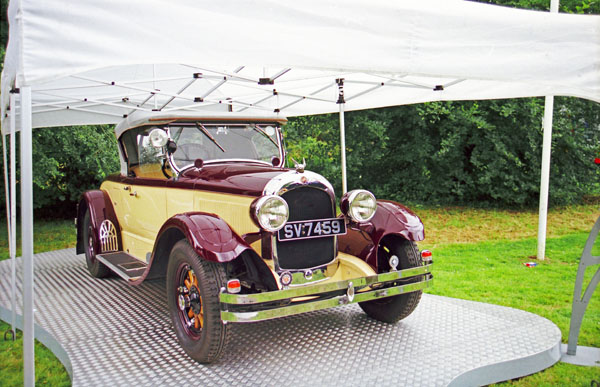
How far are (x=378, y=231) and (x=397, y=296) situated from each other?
1.92 ft

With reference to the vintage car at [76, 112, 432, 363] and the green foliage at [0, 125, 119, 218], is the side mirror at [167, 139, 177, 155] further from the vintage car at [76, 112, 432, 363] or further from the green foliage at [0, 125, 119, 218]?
the green foliage at [0, 125, 119, 218]

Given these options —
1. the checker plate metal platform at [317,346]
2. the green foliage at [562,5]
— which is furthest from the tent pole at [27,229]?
the green foliage at [562,5]

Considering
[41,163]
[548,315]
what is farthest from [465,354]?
[41,163]

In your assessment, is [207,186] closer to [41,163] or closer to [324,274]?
[324,274]

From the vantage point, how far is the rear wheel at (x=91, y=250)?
19.3 ft

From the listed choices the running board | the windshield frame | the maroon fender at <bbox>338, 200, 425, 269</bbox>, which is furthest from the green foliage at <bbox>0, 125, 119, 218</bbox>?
the maroon fender at <bbox>338, 200, 425, 269</bbox>

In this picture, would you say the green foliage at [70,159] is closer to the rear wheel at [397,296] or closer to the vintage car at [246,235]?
the vintage car at [246,235]

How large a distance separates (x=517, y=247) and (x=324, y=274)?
5517mm

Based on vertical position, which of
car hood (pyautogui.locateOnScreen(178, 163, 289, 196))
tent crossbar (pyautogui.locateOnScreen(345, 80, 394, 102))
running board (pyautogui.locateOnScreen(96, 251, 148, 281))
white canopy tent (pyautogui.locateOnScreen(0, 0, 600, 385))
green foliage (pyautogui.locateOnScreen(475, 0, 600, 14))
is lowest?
running board (pyautogui.locateOnScreen(96, 251, 148, 281))

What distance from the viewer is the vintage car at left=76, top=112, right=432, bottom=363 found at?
3328mm

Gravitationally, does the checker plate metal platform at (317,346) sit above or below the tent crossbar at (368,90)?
below

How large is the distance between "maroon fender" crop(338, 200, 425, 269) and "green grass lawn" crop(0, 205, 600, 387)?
1322mm

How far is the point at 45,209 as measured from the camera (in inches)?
516

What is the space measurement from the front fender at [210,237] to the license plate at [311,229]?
36cm
